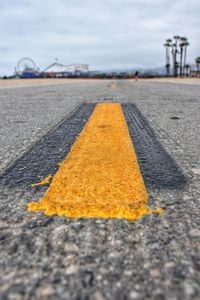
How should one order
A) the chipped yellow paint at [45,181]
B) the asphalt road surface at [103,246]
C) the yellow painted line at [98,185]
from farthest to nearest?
the chipped yellow paint at [45,181] → the yellow painted line at [98,185] → the asphalt road surface at [103,246]

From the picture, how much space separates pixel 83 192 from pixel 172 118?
2946mm

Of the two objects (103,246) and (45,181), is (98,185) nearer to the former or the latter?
(45,181)

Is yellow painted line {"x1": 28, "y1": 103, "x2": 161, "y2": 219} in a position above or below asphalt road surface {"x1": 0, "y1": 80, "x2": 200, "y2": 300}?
above

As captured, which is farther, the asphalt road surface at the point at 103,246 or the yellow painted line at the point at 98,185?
the yellow painted line at the point at 98,185

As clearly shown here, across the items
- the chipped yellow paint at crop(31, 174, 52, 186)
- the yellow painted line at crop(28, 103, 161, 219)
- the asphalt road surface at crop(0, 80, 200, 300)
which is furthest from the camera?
the chipped yellow paint at crop(31, 174, 52, 186)

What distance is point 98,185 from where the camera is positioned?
59.0 inches

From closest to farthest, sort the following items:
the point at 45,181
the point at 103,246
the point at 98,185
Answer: the point at 103,246 < the point at 98,185 < the point at 45,181

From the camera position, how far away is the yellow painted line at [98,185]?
49.0 inches

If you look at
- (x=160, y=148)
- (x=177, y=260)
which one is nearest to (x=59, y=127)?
(x=160, y=148)

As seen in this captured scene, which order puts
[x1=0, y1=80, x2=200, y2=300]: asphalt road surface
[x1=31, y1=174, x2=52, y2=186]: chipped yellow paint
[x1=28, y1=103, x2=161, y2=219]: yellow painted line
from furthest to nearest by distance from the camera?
[x1=31, y1=174, x2=52, y2=186]: chipped yellow paint, [x1=28, y1=103, x2=161, y2=219]: yellow painted line, [x1=0, y1=80, x2=200, y2=300]: asphalt road surface

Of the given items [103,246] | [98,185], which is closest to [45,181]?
[98,185]

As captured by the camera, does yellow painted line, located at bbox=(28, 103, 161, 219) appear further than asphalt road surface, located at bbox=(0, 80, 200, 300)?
Yes

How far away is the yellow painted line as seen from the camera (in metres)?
1.25

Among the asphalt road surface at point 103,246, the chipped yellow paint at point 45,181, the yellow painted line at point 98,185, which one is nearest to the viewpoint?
the asphalt road surface at point 103,246
